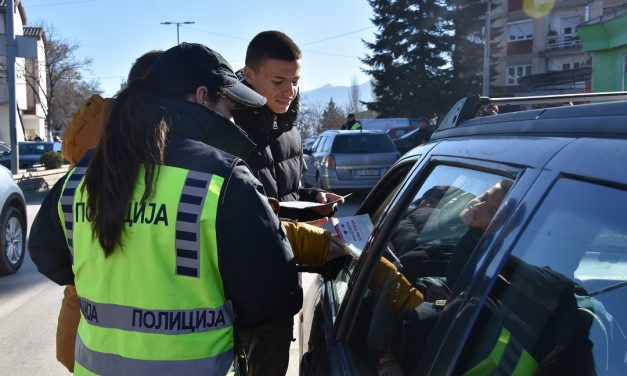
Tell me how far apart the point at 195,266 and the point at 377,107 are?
1562 inches

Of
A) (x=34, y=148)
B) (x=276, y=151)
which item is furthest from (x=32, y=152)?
(x=276, y=151)

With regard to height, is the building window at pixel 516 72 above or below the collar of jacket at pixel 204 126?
above

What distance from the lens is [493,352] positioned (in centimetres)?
114

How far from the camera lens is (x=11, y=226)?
6.62 m

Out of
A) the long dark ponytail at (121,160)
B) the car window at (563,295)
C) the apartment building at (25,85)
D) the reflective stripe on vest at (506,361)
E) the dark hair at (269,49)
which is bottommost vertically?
the reflective stripe on vest at (506,361)

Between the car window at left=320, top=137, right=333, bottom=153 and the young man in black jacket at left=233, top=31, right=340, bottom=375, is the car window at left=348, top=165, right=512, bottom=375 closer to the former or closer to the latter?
the young man in black jacket at left=233, top=31, right=340, bottom=375

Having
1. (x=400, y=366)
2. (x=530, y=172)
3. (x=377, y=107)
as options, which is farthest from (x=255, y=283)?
(x=377, y=107)

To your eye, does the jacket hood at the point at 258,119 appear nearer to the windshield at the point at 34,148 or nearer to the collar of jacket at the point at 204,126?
the collar of jacket at the point at 204,126

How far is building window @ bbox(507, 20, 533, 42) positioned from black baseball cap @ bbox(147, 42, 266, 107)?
46674 millimetres

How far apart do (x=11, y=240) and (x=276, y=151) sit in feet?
16.4

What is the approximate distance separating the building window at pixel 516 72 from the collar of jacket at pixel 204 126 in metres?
45.6

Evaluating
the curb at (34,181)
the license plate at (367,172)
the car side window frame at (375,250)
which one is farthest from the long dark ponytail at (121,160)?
the curb at (34,181)

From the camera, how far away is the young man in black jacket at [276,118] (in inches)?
110

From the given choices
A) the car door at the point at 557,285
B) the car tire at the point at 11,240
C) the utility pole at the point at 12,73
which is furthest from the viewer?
the utility pole at the point at 12,73
